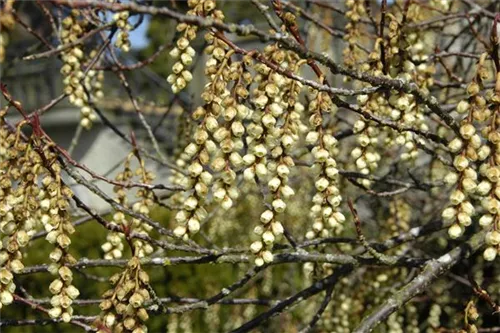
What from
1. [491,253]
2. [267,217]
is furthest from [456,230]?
[267,217]

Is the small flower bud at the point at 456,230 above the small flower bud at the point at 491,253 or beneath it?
above

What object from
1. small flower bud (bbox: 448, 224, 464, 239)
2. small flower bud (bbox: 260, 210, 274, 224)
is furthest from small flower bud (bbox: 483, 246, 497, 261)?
small flower bud (bbox: 260, 210, 274, 224)

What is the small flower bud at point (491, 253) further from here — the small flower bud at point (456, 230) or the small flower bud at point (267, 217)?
the small flower bud at point (267, 217)

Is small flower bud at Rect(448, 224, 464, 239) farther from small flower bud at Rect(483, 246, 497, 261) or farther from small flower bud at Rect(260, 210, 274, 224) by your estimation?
small flower bud at Rect(260, 210, 274, 224)

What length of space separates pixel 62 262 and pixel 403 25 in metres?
1.24

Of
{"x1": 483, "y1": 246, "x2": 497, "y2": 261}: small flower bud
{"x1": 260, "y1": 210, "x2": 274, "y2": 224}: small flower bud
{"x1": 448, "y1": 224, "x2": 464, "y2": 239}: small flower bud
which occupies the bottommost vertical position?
{"x1": 483, "y1": 246, "x2": 497, "y2": 261}: small flower bud

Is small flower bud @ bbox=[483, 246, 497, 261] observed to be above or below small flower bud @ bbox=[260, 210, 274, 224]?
below

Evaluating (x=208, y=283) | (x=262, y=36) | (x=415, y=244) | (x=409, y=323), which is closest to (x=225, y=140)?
(x=262, y=36)

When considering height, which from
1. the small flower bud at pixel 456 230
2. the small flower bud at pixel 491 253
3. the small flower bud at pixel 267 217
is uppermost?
the small flower bud at pixel 267 217

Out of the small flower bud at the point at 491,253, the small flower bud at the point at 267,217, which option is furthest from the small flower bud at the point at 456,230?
the small flower bud at the point at 267,217

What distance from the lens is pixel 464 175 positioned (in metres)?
1.60

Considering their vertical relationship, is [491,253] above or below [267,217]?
below

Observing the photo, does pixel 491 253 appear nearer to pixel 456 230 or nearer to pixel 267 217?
pixel 456 230

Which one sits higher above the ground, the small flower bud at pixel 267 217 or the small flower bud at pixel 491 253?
the small flower bud at pixel 267 217
